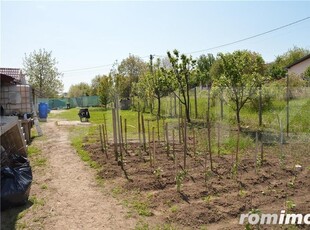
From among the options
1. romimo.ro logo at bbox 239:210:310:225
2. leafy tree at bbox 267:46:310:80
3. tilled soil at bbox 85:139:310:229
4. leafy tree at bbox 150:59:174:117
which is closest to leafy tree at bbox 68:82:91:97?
leafy tree at bbox 267:46:310:80

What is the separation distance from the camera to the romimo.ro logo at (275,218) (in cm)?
378

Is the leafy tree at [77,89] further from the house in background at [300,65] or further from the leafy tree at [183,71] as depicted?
the leafy tree at [183,71]

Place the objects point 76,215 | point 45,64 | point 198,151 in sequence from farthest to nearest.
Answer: point 45,64, point 198,151, point 76,215

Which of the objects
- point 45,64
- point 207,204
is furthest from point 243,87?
point 45,64

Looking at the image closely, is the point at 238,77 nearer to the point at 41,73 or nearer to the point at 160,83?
the point at 160,83

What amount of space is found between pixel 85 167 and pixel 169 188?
98.6 inches

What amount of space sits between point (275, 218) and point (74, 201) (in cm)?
Answer: 306

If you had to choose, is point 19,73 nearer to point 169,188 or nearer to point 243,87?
point 243,87

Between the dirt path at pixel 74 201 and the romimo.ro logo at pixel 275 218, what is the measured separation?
153 centimetres

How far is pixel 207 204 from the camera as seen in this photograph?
14.4ft

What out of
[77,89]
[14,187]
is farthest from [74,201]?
[77,89]

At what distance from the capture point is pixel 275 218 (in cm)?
389

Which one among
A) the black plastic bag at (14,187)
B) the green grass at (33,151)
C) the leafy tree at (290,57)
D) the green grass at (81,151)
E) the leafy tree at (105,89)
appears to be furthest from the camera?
the leafy tree at (290,57)

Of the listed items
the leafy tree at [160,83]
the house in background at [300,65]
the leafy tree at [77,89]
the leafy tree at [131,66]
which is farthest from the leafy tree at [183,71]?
the leafy tree at [77,89]
